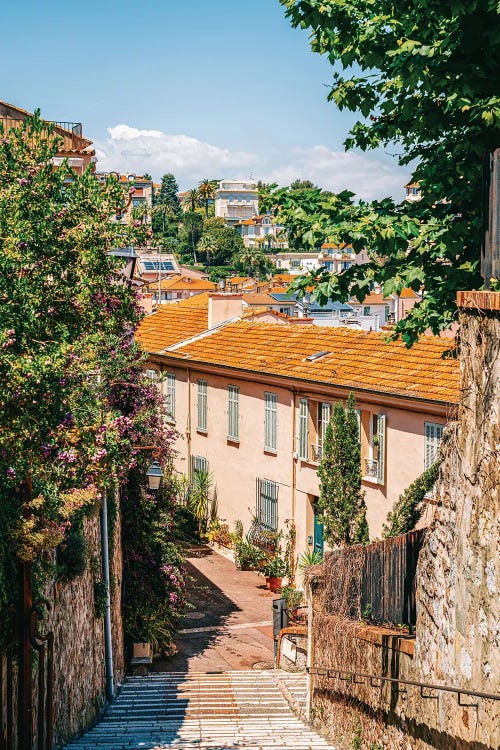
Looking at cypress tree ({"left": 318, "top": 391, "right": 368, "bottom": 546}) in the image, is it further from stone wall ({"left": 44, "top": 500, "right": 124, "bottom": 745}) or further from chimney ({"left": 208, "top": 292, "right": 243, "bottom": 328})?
chimney ({"left": 208, "top": 292, "right": 243, "bottom": 328})

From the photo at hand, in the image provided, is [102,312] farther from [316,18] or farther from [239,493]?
[239,493]

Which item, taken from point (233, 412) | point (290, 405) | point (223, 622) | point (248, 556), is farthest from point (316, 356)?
point (223, 622)

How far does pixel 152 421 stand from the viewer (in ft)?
67.5

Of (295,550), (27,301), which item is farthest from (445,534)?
(295,550)

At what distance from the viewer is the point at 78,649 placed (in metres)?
13.1

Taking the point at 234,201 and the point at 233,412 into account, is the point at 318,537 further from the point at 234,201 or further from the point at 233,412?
the point at 234,201

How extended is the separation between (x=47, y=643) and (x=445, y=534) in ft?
14.2

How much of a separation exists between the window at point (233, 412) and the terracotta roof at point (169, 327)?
4.98 m

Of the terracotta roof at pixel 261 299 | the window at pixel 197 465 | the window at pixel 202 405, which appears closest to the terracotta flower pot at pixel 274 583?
the window at pixel 197 465

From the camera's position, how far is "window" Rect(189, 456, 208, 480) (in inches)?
1243

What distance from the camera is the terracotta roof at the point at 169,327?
3484 centimetres

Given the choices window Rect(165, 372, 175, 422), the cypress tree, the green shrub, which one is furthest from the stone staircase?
window Rect(165, 372, 175, 422)

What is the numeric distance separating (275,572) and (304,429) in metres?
3.78

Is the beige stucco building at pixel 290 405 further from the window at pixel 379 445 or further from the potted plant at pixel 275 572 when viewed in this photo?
the potted plant at pixel 275 572
